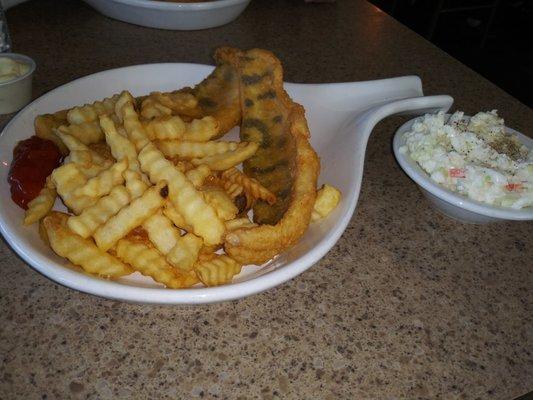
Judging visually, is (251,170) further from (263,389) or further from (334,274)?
(263,389)

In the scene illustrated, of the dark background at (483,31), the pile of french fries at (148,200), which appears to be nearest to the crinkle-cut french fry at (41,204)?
the pile of french fries at (148,200)

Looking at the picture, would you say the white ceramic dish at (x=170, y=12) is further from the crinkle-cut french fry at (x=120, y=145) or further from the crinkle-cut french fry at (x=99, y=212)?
the crinkle-cut french fry at (x=99, y=212)

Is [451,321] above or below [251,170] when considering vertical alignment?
below

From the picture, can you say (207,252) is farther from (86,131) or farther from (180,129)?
(86,131)

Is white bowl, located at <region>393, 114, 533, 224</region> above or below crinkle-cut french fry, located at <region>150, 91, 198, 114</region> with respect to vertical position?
below

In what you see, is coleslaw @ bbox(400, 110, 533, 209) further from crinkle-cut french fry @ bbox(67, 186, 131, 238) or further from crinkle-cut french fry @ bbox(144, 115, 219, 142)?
crinkle-cut french fry @ bbox(67, 186, 131, 238)

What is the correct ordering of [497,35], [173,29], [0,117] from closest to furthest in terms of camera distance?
[0,117] → [173,29] → [497,35]

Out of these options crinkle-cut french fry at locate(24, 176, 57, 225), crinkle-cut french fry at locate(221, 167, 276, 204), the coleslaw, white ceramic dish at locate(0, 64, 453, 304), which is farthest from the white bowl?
crinkle-cut french fry at locate(24, 176, 57, 225)

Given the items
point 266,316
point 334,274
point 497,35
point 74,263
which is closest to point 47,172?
point 74,263
